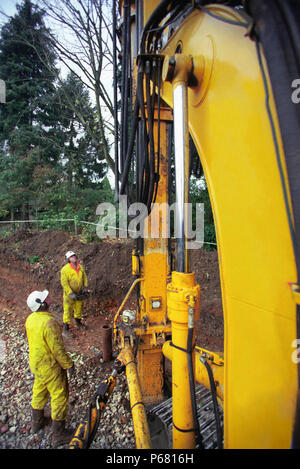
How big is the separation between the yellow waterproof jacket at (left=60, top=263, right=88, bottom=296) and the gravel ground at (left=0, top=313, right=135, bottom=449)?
154cm

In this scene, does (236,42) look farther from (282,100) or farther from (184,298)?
(184,298)

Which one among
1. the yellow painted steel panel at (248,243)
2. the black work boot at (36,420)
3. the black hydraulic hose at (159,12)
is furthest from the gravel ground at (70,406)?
the black hydraulic hose at (159,12)

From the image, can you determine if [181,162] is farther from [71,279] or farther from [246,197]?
[71,279]

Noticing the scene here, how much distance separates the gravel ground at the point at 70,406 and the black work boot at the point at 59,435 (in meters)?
0.12

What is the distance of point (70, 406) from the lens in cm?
343

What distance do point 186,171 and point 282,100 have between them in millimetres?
483

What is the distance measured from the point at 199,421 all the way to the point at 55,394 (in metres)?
1.99

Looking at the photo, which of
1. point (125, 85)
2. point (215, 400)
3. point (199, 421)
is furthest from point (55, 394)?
point (125, 85)

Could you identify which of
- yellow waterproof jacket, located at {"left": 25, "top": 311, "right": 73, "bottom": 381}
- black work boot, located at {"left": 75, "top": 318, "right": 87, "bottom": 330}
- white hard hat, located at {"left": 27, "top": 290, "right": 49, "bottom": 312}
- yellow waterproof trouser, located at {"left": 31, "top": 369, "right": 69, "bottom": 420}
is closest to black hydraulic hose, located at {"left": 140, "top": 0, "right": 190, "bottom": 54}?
white hard hat, located at {"left": 27, "top": 290, "right": 49, "bottom": 312}

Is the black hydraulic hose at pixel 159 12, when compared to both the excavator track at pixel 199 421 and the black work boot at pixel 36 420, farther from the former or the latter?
the black work boot at pixel 36 420

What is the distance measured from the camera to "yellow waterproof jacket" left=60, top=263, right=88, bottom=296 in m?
5.72

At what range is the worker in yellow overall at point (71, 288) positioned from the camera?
5.72 m

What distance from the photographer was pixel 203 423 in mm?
1896

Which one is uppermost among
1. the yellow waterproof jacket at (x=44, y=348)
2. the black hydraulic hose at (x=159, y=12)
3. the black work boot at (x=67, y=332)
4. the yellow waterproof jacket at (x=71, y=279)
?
the black hydraulic hose at (x=159, y=12)
